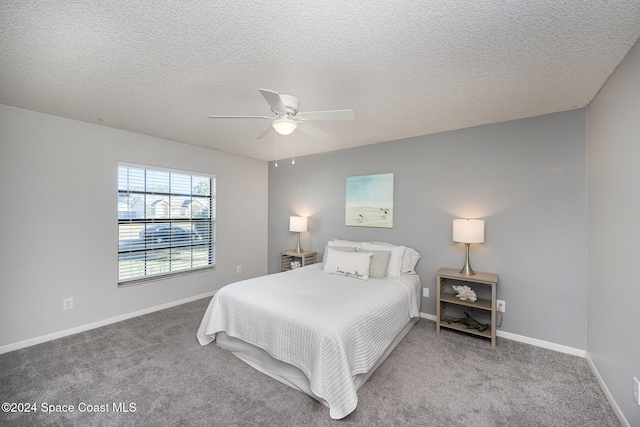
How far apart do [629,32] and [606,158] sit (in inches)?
37.5

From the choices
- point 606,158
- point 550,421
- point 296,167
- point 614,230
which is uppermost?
point 296,167

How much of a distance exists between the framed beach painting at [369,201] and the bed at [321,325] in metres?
0.82

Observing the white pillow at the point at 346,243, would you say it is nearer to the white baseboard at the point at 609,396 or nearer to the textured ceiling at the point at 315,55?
the textured ceiling at the point at 315,55

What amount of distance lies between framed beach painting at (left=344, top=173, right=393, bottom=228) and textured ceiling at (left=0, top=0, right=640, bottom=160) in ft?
3.91

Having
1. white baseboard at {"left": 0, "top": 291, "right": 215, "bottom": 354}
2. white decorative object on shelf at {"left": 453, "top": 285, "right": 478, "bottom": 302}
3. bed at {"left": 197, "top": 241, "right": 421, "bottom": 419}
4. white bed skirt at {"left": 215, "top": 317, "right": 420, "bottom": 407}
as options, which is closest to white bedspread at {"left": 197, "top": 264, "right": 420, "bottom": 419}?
bed at {"left": 197, "top": 241, "right": 421, "bottom": 419}

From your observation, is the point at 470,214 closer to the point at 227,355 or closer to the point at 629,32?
the point at 629,32

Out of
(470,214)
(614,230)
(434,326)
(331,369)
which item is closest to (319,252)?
(434,326)

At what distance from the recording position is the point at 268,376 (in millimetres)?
2242

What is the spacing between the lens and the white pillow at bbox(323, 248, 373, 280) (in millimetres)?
3229

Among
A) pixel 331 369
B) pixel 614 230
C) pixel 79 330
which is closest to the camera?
pixel 331 369

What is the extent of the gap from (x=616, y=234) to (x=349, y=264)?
231cm

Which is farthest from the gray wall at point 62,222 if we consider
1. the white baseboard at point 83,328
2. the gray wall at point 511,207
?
the gray wall at point 511,207

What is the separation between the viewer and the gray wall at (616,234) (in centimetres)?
163

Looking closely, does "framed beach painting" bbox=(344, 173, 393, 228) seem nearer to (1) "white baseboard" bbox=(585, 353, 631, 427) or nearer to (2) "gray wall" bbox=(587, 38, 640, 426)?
(2) "gray wall" bbox=(587, 38, 640, 426)
